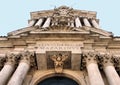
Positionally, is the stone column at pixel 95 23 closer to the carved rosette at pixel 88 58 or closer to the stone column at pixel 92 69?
the carved rosette at pixel 88 58

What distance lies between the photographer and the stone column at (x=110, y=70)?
17094mm

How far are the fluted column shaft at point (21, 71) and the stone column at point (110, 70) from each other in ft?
16.2

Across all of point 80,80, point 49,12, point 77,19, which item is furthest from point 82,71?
point 49,12

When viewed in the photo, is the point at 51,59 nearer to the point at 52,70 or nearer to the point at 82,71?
the point at 52,70

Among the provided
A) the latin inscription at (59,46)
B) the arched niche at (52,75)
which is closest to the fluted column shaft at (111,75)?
the arched niche at (52,75)

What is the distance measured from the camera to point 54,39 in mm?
21609

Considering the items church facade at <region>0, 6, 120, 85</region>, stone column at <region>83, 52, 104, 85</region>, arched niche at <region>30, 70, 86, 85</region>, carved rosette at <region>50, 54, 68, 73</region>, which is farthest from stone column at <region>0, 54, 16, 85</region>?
stone column at <region>83, 52, 104, 85</region>

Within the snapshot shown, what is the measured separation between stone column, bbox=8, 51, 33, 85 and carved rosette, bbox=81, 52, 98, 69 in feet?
11.6

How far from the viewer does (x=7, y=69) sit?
18719 mm

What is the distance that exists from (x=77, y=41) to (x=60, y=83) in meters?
3.47

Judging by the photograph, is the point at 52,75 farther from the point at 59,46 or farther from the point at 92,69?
the point at 92,69

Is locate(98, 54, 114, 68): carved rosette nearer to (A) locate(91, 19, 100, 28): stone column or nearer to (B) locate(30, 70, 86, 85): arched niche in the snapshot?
(B) locate(30, 70, 86, 85): arched niche

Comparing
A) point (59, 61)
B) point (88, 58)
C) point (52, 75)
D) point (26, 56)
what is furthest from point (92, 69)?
point (26, 56)

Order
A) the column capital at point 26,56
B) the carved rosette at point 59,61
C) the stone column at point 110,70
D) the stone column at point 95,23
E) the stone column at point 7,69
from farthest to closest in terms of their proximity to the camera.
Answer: the stone column at point 95,23, the carved rosette at point 59,61, the column capital at point 26,56, the stone column at point 7,69, the stone column at point 110,70
